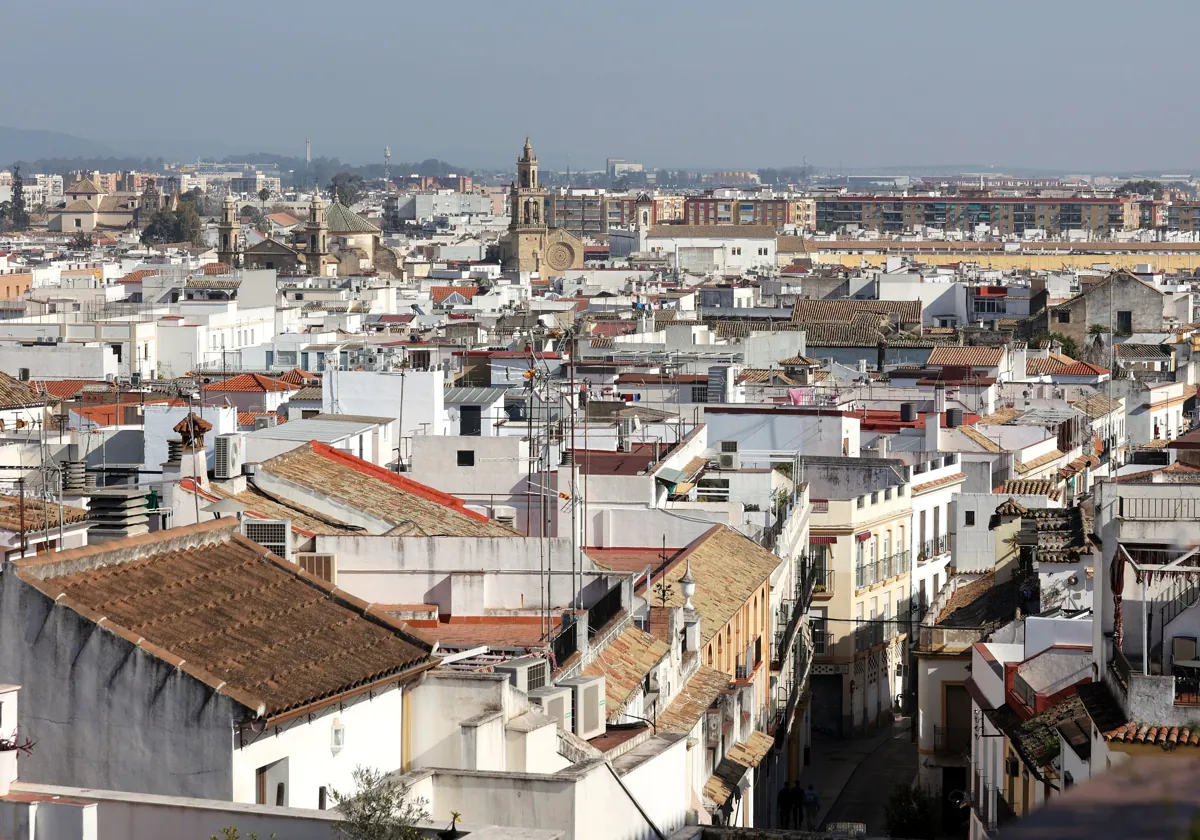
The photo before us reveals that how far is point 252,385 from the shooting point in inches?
1273

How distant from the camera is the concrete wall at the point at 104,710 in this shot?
743 cm

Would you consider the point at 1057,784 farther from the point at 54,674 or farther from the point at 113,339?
the point at 113,339

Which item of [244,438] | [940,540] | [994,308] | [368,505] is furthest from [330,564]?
[994,308]

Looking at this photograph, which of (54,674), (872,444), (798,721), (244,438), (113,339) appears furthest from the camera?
(113,339)

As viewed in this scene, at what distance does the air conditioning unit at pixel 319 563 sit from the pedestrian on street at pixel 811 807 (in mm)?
6647

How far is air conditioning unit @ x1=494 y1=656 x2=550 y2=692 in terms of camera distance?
32.1ft

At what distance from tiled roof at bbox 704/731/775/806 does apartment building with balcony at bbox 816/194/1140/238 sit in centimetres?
13389

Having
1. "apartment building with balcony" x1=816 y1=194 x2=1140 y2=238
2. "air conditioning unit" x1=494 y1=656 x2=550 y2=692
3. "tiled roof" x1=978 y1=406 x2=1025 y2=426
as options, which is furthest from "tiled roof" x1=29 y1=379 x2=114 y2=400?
"apartment building with balcony" x1=816 y1=194 x2=1140 y2=238

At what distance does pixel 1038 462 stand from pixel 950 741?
13.8 metres

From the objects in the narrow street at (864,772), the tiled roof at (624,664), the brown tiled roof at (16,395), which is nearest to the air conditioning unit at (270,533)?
the tiled roof at (624,664)

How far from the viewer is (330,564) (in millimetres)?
12930

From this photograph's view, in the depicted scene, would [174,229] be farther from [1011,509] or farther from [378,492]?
[378,492]

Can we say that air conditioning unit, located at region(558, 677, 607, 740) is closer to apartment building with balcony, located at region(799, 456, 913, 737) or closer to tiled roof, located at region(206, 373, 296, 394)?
apartment building with balcony, located at region(799, 456, 913, 737)

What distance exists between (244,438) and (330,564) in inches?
233
